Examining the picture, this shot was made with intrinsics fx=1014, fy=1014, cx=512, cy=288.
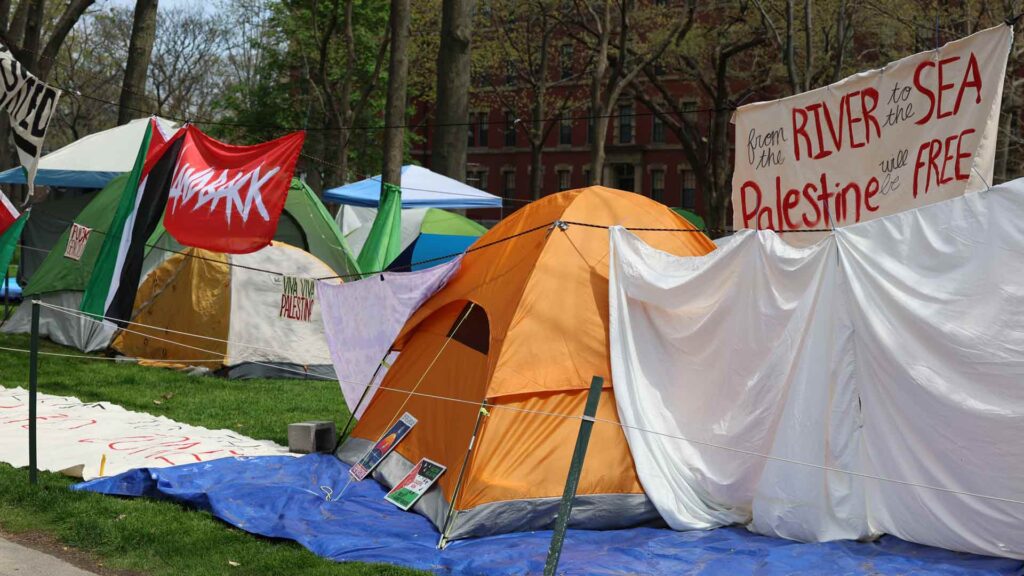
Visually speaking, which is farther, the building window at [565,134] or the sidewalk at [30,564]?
the building window at [565,134]

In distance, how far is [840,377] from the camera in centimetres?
617

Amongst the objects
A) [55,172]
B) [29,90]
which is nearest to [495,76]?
[55,172]

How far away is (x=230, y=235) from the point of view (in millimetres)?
8266

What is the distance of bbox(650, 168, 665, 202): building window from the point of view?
165ft

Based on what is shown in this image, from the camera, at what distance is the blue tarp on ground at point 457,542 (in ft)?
18.6

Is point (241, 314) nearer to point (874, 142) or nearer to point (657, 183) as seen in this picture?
point (874, 142)

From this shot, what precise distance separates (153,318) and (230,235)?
6261 mm

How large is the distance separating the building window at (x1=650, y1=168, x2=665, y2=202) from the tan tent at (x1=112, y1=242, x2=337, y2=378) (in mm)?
37918

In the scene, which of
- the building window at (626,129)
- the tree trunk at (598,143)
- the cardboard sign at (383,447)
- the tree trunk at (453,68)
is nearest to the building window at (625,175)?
the building window at (626,129)

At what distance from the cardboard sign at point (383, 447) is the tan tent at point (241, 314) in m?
5.31

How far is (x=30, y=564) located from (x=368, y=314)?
10.9ft

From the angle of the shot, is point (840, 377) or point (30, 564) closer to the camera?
point (30, 564)

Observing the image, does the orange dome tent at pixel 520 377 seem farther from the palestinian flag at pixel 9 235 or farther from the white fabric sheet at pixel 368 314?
the palestinian flag at pixel 9 235

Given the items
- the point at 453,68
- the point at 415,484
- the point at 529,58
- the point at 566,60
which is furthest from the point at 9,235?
the point at 566,60
